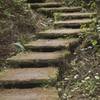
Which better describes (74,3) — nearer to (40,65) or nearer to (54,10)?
(54,10)

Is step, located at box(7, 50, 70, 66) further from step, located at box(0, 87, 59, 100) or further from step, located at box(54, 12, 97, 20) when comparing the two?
step, located at box(54, 12, 97, 20)

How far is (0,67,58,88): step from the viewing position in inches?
153

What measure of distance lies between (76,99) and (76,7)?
4.00m

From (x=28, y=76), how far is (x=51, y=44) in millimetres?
1107

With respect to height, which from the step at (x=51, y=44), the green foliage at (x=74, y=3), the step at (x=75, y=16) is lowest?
the step at (x=51, y=44)

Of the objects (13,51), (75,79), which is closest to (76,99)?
(75,79)

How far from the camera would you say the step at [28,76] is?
388 centimetres

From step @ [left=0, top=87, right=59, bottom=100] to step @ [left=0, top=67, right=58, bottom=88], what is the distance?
0.11 metres

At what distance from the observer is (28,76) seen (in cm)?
399

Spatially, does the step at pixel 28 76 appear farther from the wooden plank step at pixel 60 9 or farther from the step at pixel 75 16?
the wooden plank step at pixel 60 9

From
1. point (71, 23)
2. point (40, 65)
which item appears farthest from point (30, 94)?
point (71, 23)

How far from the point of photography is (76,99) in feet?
11.7

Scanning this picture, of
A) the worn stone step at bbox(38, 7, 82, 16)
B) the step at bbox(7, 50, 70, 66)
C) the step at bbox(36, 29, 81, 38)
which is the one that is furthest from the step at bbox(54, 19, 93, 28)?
the step at bbox(7, 50, 70, 66)

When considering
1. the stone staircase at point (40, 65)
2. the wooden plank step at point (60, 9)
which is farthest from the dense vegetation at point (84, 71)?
the wooden plank step at point (60, 9)
